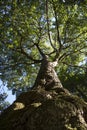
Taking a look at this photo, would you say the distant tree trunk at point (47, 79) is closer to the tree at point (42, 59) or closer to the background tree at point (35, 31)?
the tree at point (42, 59)

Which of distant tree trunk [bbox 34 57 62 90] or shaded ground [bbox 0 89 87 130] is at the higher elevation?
distant tree trunk [bbox 34 57 62 90]

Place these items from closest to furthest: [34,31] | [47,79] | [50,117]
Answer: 1. [50,117]
2. [47,79]
3. [34,31]

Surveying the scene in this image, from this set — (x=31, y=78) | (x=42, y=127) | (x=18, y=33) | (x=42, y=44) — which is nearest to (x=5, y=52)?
(x=18, y=33)

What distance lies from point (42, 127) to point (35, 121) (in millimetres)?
305

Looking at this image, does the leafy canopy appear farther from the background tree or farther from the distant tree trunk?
the distant tree trunk

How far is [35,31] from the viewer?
1488 cm

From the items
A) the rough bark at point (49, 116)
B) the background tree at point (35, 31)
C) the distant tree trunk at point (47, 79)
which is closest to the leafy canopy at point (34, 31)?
the background tree at point (35, 31)

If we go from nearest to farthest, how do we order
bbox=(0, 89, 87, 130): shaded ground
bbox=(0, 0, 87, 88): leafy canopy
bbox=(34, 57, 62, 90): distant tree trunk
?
1. bbox=(0, 89, 87, 130): shaded ground
2. bbox=(34, 57, 62, 90): distant tree trunk
3. bbox=(0, 0, 87, 88): leafy canopy

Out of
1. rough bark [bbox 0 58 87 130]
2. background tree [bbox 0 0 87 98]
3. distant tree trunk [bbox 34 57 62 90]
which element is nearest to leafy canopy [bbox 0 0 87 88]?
background tree [bbox 0 0 87 98]

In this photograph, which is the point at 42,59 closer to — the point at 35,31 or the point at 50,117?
the point at 35,31

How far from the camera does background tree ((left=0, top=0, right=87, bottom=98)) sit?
12844 millimetres

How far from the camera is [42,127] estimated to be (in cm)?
450

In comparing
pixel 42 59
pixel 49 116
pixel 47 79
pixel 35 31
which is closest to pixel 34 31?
pixel 35 31


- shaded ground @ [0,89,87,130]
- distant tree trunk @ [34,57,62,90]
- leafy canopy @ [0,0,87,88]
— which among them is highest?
leafy canopy @ [0,0,87,88]
